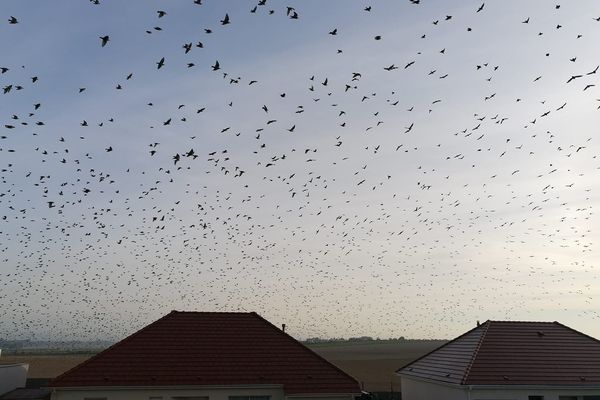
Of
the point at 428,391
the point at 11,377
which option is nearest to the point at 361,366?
the point at 428,391

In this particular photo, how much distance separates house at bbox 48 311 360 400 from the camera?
1022 inches

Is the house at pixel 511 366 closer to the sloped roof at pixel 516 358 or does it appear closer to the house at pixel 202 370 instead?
the sloped roof at pixel 516 358

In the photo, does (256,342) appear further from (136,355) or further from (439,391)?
(439,391)

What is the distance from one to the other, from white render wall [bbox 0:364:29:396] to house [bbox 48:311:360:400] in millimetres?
10575

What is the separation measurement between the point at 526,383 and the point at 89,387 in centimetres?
2412

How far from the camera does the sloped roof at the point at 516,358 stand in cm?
2850

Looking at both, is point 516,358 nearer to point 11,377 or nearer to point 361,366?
point 11,377

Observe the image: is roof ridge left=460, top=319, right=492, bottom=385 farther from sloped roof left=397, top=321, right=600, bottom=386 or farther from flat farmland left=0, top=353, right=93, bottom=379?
flat farmland left=0, top=353, right=93, bottom=379

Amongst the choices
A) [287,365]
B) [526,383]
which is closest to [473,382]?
[526,383]

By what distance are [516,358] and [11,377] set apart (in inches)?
1338

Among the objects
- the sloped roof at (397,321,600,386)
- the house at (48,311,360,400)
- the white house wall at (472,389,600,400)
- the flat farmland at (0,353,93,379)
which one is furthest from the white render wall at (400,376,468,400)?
the flat farmland at (0,353,93,379)

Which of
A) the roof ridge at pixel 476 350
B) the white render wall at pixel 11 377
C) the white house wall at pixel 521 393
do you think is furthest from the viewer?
the white render wall at pixel 11 377

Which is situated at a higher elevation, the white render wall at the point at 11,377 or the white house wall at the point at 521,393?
the white render wall at the point at 11,377

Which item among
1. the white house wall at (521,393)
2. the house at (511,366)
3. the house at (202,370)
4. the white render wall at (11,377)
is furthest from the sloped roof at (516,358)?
the white render wall at (11,377)
